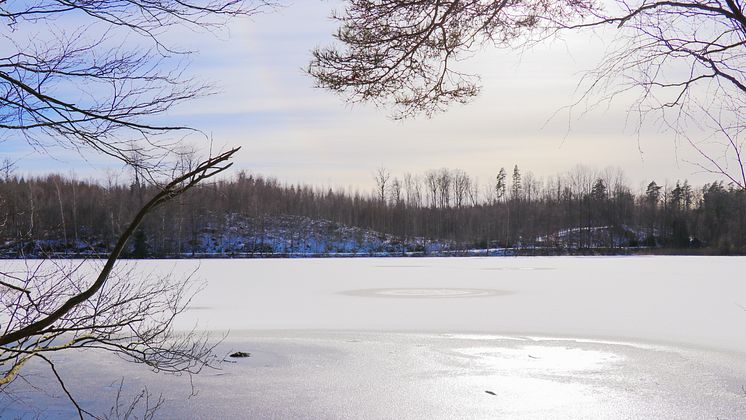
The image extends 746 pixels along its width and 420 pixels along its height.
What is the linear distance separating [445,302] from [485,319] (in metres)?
2.35

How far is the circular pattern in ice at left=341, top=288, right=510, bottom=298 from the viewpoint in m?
15.5

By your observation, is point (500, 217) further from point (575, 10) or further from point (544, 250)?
point (575, 10)

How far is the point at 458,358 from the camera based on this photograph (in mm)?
8508

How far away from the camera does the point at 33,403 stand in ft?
21.2

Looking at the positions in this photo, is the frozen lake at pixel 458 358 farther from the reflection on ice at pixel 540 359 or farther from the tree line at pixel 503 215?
the tree line at pixel 503 215

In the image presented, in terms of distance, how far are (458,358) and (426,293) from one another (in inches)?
294

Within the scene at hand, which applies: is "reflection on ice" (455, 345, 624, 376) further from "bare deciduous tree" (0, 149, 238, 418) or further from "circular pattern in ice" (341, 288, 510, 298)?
"circular pattern in ice" (341, 288, 510, 298)

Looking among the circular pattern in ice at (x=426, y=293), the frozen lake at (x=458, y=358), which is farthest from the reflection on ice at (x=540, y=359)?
the circular pattern in ice at (x=426, y=293)

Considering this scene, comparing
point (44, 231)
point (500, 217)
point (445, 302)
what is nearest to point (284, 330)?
point (445, 302)

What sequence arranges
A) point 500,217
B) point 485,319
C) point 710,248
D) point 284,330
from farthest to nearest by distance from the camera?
1. point 500,217
2. point 710,248
3. point 485,319
4. point 284,330

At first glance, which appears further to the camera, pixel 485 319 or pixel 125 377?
pixel 485 319

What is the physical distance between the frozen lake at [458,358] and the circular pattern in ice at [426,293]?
50mm

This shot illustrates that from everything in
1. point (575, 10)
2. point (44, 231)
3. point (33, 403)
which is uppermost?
point (575, 10)

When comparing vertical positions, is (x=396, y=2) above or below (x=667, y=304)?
above
